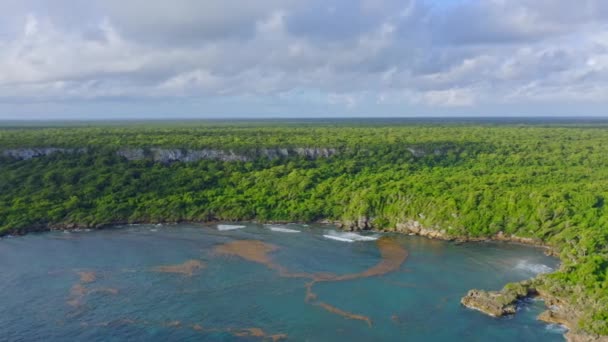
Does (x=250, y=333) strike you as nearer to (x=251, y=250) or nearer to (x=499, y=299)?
(x=251, y=250)

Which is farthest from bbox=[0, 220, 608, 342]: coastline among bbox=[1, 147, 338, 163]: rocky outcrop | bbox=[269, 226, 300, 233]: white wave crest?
bbox=[1, 147, 338, 163]: rocky outcrop

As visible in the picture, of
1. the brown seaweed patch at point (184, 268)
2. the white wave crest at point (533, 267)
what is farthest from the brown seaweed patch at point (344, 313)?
the white wave crest at point (533, 267)

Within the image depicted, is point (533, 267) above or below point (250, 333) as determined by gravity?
above

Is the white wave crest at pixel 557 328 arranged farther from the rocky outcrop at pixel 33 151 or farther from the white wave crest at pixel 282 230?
the rocky outcrop at pixel 33 151

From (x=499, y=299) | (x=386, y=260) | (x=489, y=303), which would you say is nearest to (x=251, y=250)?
(x=386, y=260)

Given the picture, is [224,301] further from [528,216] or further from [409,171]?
[409,171]

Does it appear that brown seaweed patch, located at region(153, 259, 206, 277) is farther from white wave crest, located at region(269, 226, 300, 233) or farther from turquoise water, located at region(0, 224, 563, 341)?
white wave crest, located at region(269, 226, 300, 233)
